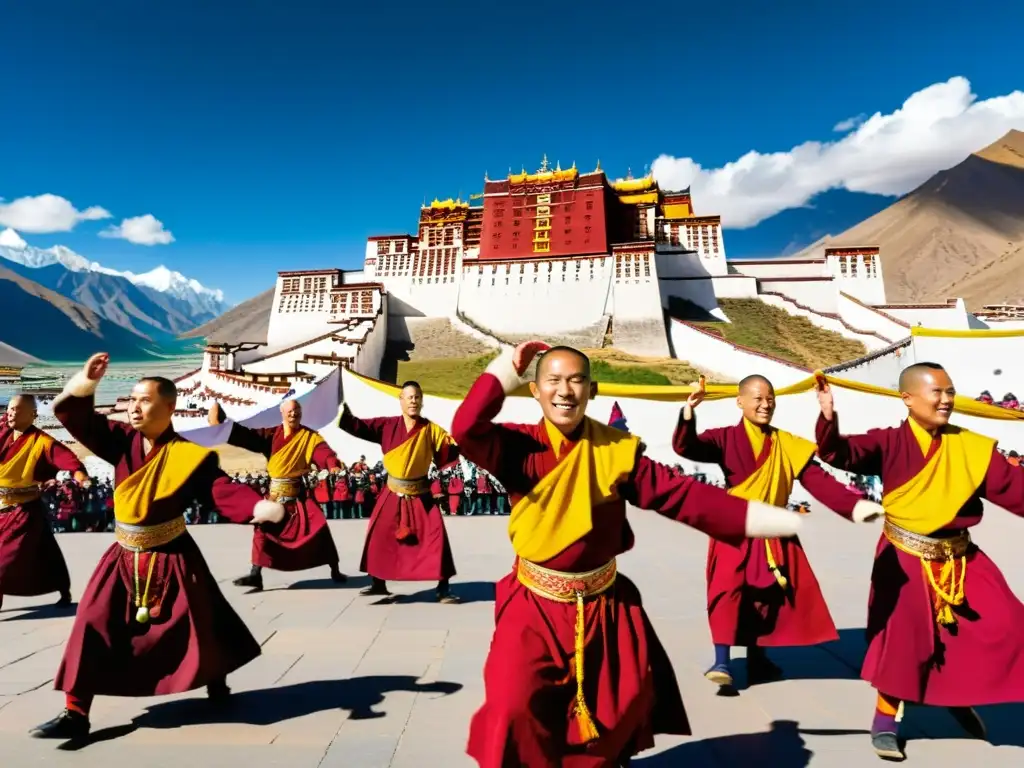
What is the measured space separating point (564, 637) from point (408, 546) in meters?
3.25

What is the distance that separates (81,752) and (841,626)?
177 inches

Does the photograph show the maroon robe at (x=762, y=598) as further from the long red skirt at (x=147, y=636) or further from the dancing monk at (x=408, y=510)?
the long red skirt at (x=147, y=636)

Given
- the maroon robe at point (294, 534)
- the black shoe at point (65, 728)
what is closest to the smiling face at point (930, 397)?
the black shoe at point (65, 728)

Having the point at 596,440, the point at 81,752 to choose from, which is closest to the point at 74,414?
the point at 81,752

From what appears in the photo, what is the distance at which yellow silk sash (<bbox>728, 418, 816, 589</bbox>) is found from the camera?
3.39 metres

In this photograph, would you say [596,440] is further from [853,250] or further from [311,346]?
[853,250]

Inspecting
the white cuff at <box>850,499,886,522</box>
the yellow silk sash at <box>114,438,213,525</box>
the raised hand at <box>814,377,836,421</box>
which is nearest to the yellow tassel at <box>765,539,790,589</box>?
the raised hand at <box>814,377,836,421</box>

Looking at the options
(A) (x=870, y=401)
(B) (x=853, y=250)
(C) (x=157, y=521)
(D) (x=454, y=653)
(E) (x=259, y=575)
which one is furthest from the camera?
(B) (x=853, y=250)

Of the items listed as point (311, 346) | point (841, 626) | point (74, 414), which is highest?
point (311, 346)

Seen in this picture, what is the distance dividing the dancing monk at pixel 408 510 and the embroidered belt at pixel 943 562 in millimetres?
3250

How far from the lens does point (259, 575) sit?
5586 millimetres

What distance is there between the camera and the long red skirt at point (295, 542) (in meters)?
5.33

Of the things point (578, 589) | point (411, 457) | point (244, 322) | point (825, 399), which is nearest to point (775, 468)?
point (825, 399)

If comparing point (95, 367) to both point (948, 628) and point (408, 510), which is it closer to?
point (408, 510)
